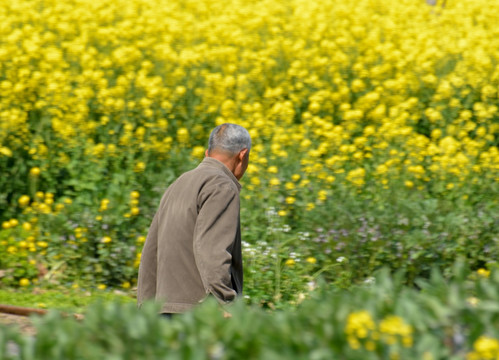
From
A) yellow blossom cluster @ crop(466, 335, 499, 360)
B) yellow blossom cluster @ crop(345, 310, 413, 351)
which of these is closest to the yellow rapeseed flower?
yellow blossom cluster @ crop(345, 310, 413, 351)

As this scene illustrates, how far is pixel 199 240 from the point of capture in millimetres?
3820

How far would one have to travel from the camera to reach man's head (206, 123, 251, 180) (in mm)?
4074

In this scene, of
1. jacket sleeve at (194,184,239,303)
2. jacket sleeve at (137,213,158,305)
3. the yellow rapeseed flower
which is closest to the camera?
jacket sleeve at (194,184,239,303)

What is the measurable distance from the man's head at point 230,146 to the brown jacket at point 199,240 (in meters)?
0.05

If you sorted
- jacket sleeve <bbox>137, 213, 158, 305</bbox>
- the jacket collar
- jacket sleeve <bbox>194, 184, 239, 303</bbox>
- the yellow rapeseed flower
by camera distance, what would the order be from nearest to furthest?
jacket sleeve <bbox>194, 184, 239, 303</bbox> → the jacket collar → jacket sleeve <bbox>137, 213, 158, 305</bbox> → the yellow rapeseed flower

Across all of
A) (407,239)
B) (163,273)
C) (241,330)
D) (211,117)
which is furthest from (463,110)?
(241,330)

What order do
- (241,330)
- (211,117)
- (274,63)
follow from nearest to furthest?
1. (241,330)
2. (211,117)
3. (274,63)

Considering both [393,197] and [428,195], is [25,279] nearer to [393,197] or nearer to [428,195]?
[393,197]

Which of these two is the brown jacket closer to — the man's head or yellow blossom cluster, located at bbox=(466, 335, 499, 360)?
the man's head

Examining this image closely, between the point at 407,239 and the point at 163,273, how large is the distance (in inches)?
119

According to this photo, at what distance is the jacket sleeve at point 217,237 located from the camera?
3.77 meters

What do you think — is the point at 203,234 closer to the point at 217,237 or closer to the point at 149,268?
the point at 217,237

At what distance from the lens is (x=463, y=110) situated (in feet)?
32.3

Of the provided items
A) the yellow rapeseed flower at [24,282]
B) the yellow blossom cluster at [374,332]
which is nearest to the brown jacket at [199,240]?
the yellow blossom cluster at [374,332]
